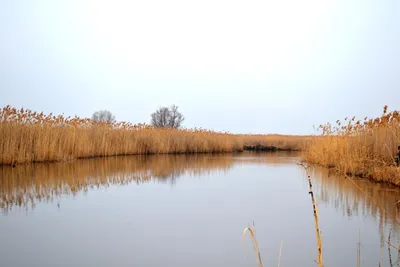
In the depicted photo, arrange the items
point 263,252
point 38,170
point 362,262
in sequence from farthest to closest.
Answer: point 38,170
point 263,252
point 362,262

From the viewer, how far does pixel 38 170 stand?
6.98 meters

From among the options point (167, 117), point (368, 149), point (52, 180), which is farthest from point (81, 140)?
point (167, 117)

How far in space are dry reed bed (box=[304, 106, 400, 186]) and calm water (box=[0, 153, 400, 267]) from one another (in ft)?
1.64

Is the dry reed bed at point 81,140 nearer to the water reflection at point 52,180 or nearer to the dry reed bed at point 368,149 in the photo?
the water reflection at point 52,180

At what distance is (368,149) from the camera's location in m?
6.82

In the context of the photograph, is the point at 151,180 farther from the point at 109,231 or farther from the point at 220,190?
the point at 109,231

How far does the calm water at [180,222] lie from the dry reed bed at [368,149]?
499mm

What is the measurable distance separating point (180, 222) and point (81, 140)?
7.55m

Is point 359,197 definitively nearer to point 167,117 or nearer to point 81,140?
point 81,140

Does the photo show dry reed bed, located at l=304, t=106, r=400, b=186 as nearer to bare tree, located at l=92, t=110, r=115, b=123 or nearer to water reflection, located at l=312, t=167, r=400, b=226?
water reflection, located at l=312, t=167, r=400, b=226

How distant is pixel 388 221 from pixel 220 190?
92.0 inches

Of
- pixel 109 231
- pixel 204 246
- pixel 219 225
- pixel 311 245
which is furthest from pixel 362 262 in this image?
pixel 109 231

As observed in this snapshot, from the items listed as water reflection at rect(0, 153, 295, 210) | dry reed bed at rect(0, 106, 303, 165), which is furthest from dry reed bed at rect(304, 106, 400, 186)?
dry reed bed at rect(0, 106, 303, 165)

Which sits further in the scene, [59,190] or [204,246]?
[59,190]
